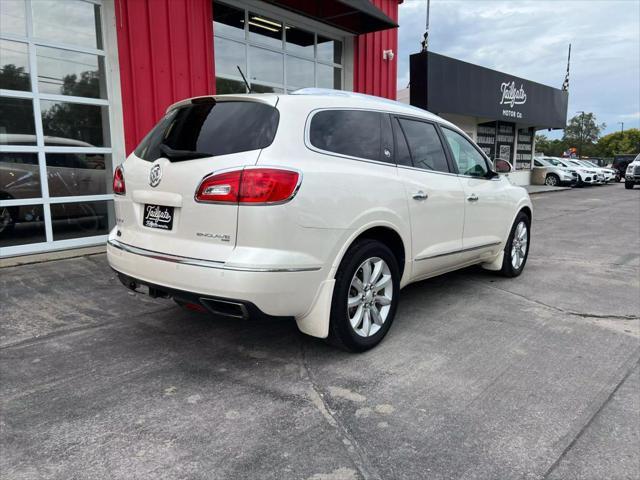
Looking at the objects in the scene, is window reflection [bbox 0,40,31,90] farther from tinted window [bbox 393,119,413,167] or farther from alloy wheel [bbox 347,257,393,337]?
alloy wheel [bbox 347,257,393,337]

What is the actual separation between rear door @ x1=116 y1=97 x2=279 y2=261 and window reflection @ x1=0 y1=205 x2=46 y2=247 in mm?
3764

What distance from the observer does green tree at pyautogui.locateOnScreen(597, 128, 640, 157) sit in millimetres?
88688

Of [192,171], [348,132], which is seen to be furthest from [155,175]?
[348,132]

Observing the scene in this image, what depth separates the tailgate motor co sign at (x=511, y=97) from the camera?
65.3ft

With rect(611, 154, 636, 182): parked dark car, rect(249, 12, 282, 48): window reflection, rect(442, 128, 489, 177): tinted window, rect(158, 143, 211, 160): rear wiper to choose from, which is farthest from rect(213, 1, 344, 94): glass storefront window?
rect(611, 154, 636, 182): parked dark car

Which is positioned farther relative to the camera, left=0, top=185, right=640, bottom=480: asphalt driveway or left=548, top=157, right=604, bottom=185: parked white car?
left=548, top=157, right=604, bottom=185: parked white car

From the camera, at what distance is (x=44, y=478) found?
2.20 meters

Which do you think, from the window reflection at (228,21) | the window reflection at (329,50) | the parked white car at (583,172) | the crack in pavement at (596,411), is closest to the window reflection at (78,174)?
the window reflection at (228,21)

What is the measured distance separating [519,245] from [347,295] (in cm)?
346

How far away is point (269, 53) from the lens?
9.41 meters

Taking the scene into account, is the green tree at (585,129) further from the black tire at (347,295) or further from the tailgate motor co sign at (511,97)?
the black tire at (347,295)

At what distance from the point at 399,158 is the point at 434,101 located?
12.9 m

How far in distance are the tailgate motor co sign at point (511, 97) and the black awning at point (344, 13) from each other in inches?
450

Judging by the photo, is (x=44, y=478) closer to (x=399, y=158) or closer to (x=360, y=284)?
(x=360, y=284)
